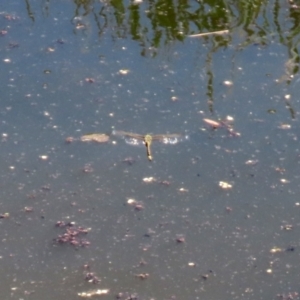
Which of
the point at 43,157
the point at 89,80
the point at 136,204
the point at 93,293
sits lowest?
the point at 93,293

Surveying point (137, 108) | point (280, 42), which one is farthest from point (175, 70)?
point (280, 42)

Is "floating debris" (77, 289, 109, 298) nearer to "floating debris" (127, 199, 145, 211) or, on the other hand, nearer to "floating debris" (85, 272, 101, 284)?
"floating debris" (85, 272, 101, 284)

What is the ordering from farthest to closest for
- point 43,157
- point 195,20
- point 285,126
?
point 195,20 → point 285,126 → point 43,157

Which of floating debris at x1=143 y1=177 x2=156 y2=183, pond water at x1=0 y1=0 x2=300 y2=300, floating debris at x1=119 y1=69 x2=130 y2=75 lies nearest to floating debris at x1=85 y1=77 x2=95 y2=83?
pond water at x1=0 y1=0 x2=300 y2=300

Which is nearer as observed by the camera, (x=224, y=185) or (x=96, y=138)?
(x=224, y=185)

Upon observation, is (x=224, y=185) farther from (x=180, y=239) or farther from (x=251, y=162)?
(x=180, y=239)

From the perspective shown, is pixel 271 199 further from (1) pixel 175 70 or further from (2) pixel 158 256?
(1) pixel 175 70

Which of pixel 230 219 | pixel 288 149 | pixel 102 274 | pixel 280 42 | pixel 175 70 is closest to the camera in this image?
pixel 102 274

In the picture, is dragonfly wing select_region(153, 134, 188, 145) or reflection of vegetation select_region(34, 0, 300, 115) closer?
dragonfly wing select_region(153, 134, 188, 145)

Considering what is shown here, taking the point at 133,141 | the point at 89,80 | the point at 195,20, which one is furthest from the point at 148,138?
the point at 195,20
